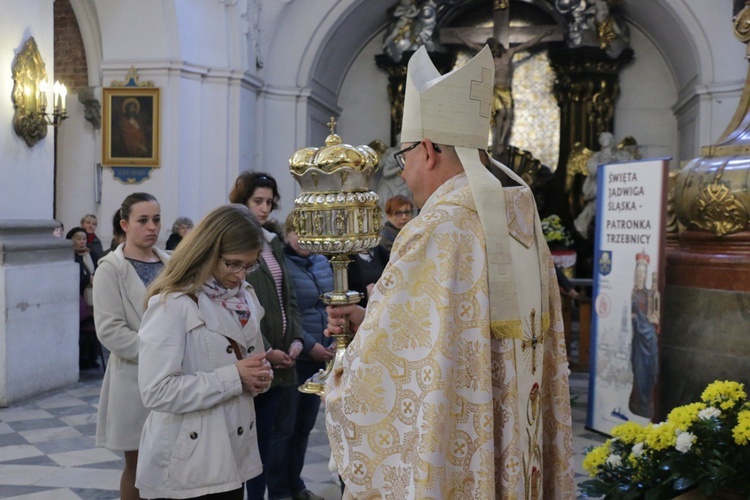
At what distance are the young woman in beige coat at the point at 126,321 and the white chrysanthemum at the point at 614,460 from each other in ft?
6.19

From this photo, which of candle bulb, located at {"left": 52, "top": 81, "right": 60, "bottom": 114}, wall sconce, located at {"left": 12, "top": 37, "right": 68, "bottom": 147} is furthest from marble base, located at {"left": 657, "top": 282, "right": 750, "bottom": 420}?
candle bulb, located at {"left": 52, "top": 81, "right": 60, "bottom": 114}

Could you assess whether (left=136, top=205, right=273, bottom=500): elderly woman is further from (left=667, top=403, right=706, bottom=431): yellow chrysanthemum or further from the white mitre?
(left=667, top=403, right=706, bottom=431): yellow chrysanthemum

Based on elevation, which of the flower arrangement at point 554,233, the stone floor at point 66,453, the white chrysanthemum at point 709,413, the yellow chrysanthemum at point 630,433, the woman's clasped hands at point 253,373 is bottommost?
the stone floor at point 66,453

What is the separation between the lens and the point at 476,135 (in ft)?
7.36

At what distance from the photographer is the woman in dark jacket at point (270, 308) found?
3.84 m

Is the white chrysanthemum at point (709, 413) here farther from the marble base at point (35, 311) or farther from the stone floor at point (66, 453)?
the marble base at point (35, 311)

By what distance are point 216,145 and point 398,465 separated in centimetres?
961

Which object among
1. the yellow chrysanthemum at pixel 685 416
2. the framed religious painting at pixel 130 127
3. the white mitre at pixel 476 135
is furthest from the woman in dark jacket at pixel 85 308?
the white mitre at pixel 476 135

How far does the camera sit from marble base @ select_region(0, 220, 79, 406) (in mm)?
6688

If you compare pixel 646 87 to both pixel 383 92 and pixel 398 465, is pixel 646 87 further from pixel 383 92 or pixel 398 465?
pixel 398 465

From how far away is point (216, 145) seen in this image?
A: 11.3 meters

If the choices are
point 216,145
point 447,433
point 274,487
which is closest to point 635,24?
point 216,145

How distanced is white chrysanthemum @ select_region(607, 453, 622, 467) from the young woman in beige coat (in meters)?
1.89

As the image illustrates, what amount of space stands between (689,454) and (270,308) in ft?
6.01
